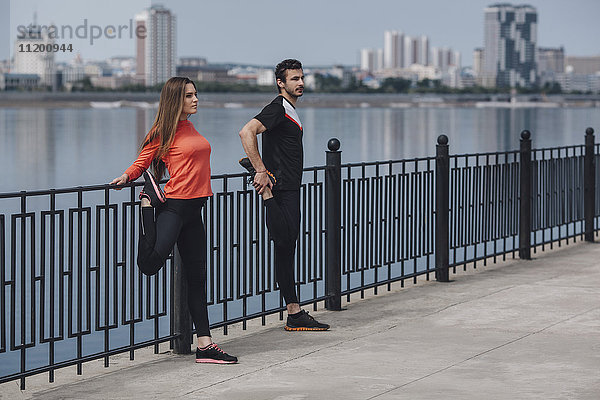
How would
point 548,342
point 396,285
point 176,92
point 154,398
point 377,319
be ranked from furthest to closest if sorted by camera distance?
point 396,285 → point 377,319 → point 548,342 → point 176,92 → point 154,398

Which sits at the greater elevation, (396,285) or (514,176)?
(514,176)

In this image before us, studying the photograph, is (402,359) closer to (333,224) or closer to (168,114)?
(333,224)

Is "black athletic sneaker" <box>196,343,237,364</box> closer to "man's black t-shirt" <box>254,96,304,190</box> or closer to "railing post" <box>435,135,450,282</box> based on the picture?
"man's black t-shirt" <box>254,96,304,190</box>

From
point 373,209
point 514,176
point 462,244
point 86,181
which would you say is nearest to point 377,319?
point 373,209

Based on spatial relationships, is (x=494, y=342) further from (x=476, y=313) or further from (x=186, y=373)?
(x=186, y=373)

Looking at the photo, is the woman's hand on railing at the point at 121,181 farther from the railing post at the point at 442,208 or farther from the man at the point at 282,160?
the railing post at the point at 442,208

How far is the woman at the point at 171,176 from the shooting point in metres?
6.47

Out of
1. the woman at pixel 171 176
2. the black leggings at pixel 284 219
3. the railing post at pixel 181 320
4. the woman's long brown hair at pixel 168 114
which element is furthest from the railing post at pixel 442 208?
the woman's long brown hair at pixel 168 114

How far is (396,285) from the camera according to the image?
10.5 metres

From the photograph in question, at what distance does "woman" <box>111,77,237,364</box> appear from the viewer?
21.2 ft

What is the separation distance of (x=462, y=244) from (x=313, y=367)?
456cm

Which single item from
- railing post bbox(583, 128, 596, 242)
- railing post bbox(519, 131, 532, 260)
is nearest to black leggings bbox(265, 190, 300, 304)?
railing post bbox(519, 131, 532, 260)

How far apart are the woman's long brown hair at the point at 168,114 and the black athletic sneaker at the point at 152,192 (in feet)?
0.54

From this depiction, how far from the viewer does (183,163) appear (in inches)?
258
